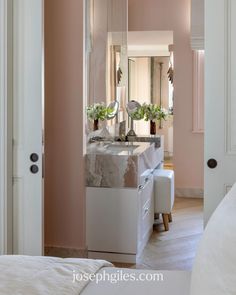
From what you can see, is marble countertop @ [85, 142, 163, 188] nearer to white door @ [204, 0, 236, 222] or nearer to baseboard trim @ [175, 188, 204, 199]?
white door @ [204, 0, 236, 222]

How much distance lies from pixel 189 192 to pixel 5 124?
3.98 meters

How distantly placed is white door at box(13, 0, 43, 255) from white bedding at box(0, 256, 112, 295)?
124 cm

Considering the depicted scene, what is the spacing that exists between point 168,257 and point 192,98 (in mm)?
2913

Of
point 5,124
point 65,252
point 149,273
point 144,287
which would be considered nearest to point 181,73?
point 65,252

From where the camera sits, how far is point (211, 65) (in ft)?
8.47

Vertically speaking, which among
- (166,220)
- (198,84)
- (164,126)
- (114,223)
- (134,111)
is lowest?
(166,220)

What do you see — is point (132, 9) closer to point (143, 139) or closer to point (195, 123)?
point (195, 123)

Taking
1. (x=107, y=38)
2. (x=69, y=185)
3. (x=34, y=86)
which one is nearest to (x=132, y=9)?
(x=107, y=38)

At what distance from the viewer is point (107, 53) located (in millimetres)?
4676

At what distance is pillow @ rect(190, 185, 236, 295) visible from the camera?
38.2 inches

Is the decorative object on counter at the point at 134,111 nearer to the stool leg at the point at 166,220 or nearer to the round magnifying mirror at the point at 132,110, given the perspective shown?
the round magnifying mirror at the point at 132,110

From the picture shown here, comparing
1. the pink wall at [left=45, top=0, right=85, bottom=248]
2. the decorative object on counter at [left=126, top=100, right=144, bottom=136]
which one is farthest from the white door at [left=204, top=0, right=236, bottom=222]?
the decorative object on counter at [left=126, top=100, right=144, bottom=136]

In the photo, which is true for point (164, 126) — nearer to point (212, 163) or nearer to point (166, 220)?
point (166, 220)

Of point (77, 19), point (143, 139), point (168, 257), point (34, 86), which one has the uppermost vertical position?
point (77, 19)
